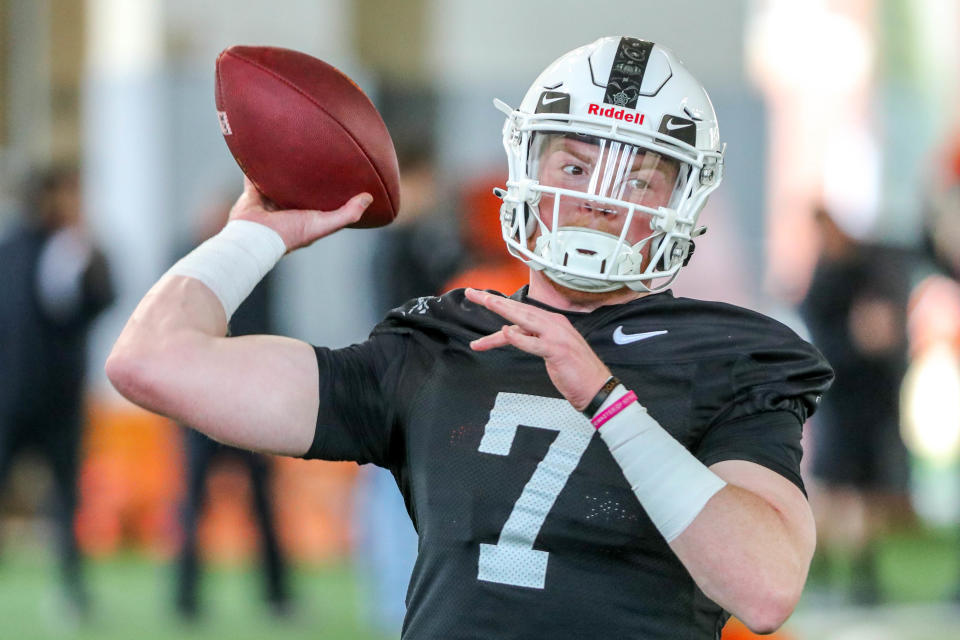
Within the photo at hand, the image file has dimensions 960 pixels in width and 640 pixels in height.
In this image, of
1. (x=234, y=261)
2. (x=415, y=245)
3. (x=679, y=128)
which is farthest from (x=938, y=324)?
(x=234, y=261)

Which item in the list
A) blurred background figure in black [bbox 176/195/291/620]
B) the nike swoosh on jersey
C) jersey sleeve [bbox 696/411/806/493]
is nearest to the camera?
jersey sleeve [bbox 696/411/806/493]

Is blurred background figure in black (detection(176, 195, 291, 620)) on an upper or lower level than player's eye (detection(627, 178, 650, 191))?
lower

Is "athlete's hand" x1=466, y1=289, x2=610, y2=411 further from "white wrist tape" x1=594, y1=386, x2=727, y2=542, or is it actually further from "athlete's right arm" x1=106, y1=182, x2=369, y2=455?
"athlete's right arm" x1=106, y1=182, x2=369, y2=455

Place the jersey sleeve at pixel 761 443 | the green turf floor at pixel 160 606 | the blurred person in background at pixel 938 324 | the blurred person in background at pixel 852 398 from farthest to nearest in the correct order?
the blurred person in background at pixel 938 324 < the blurred person in background at pixel 852 398 < the green turf floor at pixel 160 606 < the jersey sleeve at pixel 761 443

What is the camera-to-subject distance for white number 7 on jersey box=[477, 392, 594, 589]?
1685mm

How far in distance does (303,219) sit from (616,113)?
49 cm

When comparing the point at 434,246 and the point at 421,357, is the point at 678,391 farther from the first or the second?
the point at 434,246

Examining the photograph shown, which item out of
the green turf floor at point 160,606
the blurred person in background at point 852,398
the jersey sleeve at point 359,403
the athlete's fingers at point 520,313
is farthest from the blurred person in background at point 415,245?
the athlete's fingers at point 520,313

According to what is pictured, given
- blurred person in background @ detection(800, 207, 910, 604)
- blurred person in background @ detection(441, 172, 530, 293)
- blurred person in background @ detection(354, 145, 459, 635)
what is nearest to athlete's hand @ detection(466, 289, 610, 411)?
blurred person in background @ detection(441, 172, 530, 293)

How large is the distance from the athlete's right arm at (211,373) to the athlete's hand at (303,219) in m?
0.17

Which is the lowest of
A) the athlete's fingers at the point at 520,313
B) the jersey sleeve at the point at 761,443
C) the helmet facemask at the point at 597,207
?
the jersey sleeve at the point at 761,443

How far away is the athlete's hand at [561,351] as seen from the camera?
5.21 feet

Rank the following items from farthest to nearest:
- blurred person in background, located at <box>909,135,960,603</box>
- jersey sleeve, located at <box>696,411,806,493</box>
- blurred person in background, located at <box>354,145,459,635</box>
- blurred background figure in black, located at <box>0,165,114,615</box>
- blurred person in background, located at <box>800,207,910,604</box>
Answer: blurred person in background, located at <box>909,135,960,603</box> → blurred person in background, located at <box>800,207,910,604</box> → blurred background figure in black, located at <box>0,165,114,615</box> → blurred person in background, located at <box>354,145,459,635</box> → jersey sleeve, located at <box>696,411,806,493</box>

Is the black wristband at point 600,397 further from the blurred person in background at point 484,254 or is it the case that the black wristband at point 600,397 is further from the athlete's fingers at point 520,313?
the blurred person in background at point 484,254
